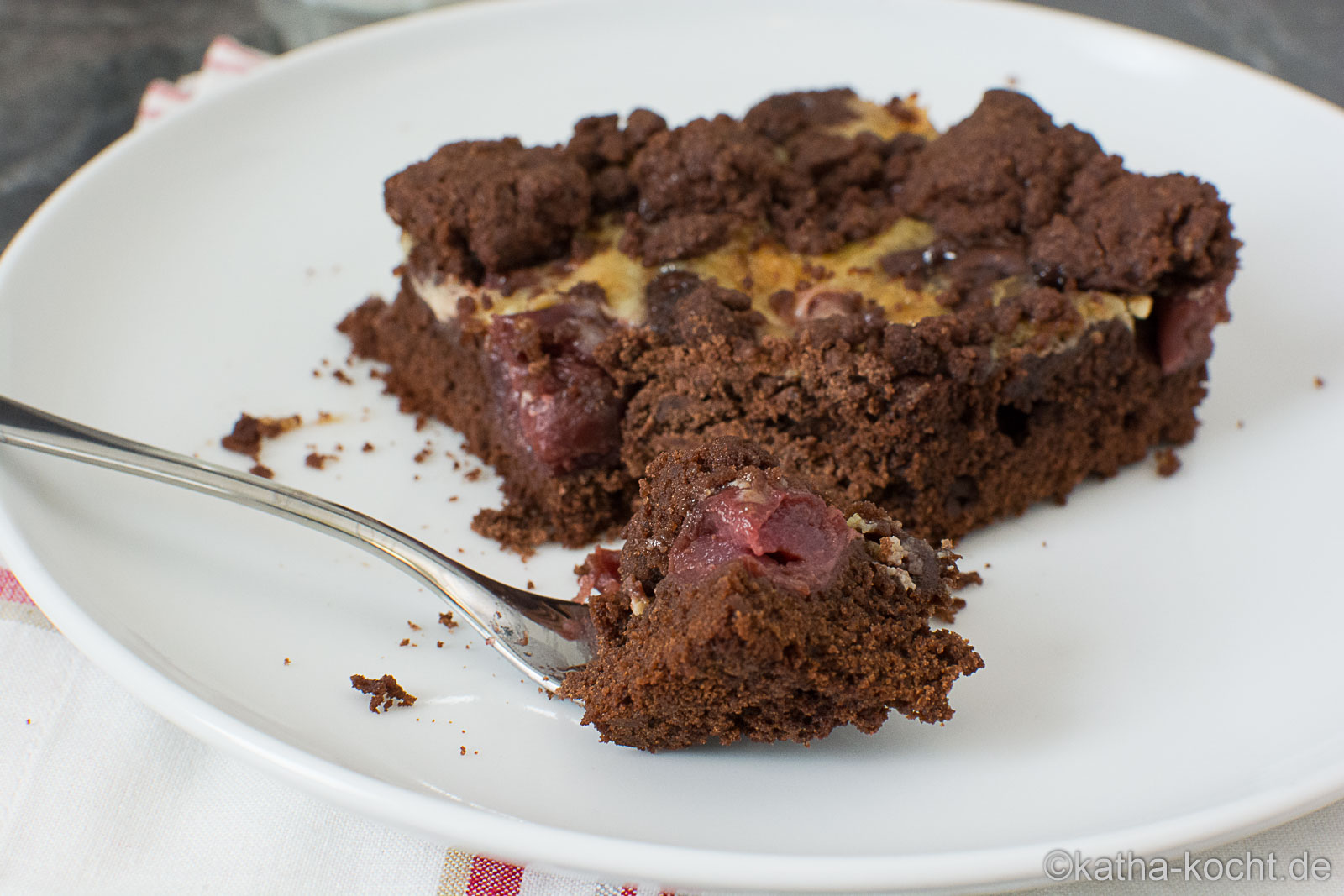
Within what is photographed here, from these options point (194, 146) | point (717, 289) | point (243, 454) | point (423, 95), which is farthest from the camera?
point (423, 95)

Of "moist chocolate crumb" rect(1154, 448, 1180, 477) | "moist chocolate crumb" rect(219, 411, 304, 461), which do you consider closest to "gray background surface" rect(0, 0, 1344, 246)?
"moist chocolate crumb" rect(219, 411, 304, 461)

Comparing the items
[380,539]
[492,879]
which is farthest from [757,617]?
[380,539]

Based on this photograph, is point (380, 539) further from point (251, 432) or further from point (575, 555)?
point (251, 432)

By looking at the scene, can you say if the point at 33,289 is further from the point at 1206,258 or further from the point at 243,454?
the point at 1206,258

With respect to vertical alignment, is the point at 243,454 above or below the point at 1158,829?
below

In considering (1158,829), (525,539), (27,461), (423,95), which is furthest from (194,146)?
(1158,829)

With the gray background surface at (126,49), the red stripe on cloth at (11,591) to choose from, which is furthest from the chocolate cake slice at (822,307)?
the gray background surface at (126,49)
